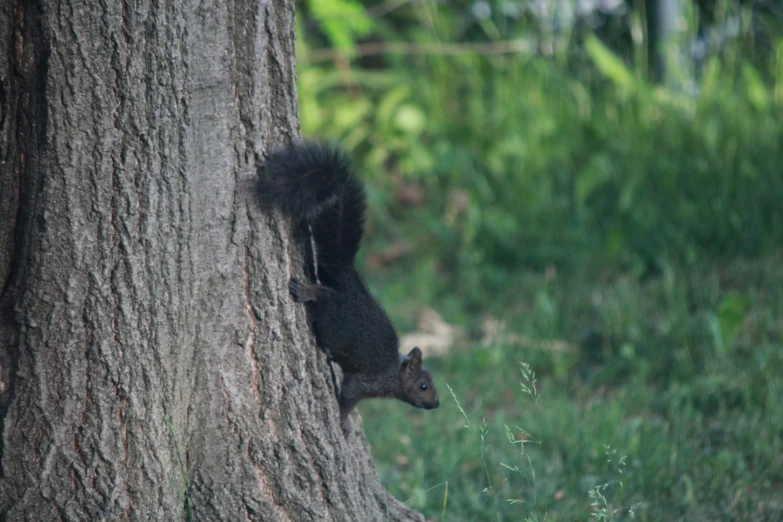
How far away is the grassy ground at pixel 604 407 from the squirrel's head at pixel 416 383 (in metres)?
0.23

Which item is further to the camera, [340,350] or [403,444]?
[403,444]

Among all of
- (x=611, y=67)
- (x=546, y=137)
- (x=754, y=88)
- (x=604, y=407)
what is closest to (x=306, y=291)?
(x=604, y=407)

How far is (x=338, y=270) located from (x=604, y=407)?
1686 mm

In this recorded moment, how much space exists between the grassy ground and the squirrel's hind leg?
53 centimetres

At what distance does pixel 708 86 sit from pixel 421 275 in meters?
2.36

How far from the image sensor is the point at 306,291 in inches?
92.2

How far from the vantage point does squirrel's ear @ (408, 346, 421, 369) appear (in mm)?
2943

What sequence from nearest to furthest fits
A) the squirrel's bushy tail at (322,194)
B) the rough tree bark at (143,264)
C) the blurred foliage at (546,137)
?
1. the rough tree bark at (143,264)
2. the squirrel's bushy tail at (322,194)
3. the blurred foliage at (546,137)

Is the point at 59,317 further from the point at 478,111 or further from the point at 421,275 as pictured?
the point at 478,111

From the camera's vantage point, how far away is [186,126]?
6.63 feet

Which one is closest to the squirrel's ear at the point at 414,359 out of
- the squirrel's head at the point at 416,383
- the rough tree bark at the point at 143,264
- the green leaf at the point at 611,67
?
the squirrel's head at the point at 416,383

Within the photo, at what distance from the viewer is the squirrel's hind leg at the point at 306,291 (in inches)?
90.2

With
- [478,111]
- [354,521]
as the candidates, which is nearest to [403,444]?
[354,521]

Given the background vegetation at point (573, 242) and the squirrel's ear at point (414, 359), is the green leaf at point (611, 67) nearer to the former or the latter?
the background vegetation at point (573, 242)
